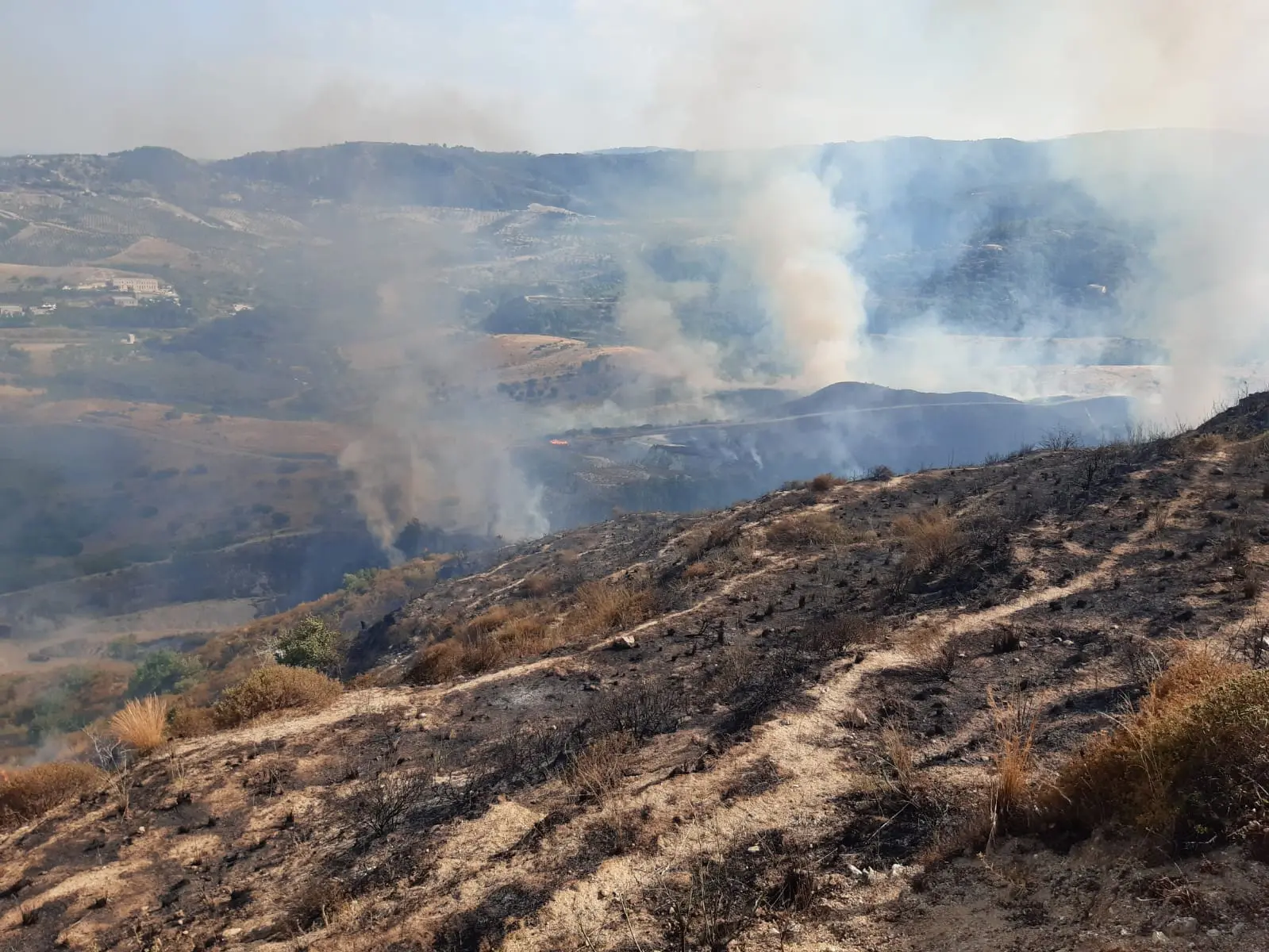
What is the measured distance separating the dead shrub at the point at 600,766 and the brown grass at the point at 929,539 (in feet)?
25.3

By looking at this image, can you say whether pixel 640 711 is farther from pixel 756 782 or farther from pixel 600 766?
pixel 756 782

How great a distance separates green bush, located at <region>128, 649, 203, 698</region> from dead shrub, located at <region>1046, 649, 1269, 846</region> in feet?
159

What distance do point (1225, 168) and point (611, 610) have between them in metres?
118

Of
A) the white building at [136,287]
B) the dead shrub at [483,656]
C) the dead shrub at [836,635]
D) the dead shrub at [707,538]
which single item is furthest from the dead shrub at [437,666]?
the white building at [136,287]

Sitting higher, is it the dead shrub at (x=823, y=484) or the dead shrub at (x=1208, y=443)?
the dead shrub at (x=1208, y=443)

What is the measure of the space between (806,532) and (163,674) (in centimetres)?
4304

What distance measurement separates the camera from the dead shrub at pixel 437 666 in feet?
45.0

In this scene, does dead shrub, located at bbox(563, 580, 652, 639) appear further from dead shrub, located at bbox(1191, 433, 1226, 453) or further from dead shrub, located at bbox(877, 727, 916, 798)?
dead shrub, located at bbox(1191, 433, 1226, 453)

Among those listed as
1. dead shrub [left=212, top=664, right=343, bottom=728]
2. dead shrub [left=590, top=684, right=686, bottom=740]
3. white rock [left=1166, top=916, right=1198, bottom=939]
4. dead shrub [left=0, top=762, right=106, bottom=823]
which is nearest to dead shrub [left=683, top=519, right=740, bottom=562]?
dead shrub [left=590, top=684, right=686, bottom=740]

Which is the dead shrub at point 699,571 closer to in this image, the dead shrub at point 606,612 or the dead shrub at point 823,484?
the dead shrub at point 606,612

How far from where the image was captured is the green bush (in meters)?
45.7

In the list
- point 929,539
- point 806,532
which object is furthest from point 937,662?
point 806,532

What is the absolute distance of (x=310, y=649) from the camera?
78.9ft

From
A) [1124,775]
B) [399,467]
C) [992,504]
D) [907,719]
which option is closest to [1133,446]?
[992,504]
